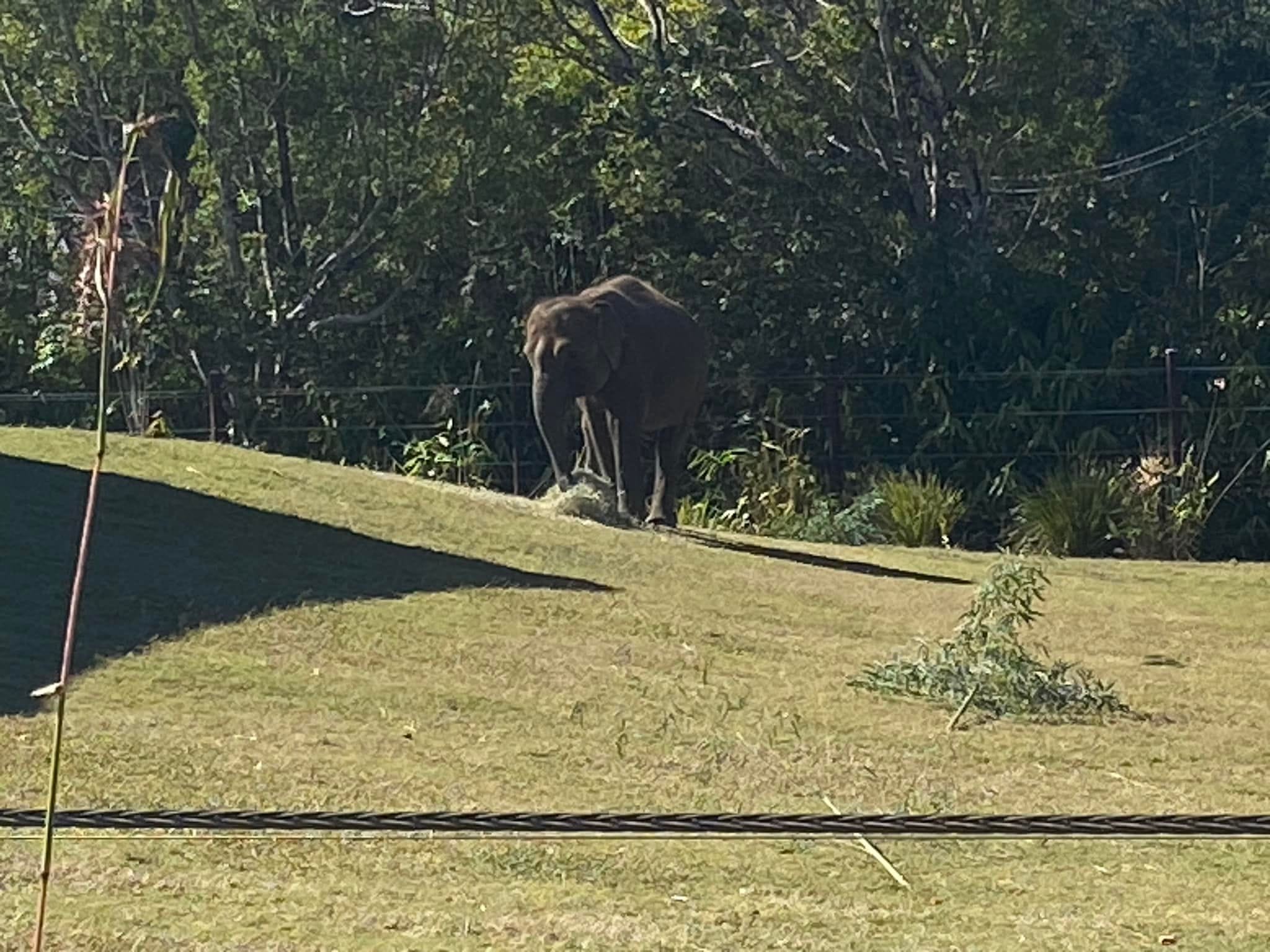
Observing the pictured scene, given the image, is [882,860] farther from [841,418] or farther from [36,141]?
[36,141]

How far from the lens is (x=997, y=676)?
942cm

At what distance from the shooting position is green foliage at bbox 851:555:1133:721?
9352 mm

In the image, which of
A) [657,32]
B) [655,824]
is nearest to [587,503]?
[657,32]

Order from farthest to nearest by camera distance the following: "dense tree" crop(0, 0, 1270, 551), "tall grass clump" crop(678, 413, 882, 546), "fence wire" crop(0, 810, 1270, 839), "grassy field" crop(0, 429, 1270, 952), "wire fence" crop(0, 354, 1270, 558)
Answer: "dense tree" crop(0, 0, 1270, 551) → "wire fence" crop(0, 354, 1270, 558) → "tall grass clump" crop(678, 413, 882, 546) → "grassy field" crop(0, 429, 1270, 952) → "fence wire" crop(0, 810, 1270, 839)

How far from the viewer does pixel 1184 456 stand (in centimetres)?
1967

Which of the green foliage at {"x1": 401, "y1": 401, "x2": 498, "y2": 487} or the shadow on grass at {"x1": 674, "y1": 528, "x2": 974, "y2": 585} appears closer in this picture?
the shadow on grass at {"x1": 674, "y1": 528, "x2": 974, "y2": 585}

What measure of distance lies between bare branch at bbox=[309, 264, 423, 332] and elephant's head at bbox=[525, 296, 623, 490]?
239 inches

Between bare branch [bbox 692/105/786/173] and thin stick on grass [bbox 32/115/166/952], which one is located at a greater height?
bare branch [bbox 692/105/786/173]

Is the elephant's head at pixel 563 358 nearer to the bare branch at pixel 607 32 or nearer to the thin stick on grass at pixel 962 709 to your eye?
the bare branch at pixel 607 32

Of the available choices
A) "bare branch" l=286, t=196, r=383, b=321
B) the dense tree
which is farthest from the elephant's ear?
"bare branch" l=286, t=196, r=383, b=321

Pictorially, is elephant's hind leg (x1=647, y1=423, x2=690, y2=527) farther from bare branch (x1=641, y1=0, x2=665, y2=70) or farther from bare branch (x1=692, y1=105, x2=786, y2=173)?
bare branch (x1=641, y1=0, x2=665, y2=70)

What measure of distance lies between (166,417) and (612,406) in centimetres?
656

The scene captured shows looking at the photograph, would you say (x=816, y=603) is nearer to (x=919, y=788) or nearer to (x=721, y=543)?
(x=721, y=543)

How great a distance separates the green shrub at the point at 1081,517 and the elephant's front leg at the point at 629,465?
11.6 ft
